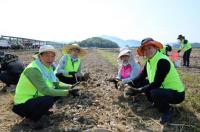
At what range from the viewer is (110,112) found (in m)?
6.81

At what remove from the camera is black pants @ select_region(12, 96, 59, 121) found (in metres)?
5.88

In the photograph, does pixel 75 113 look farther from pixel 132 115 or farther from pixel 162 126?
pixel 162 126

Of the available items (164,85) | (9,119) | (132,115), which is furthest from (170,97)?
(9,119)

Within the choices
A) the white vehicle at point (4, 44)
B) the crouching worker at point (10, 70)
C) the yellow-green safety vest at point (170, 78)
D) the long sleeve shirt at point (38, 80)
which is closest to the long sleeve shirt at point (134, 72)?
the yellow-green safety vest at point (170, 78)

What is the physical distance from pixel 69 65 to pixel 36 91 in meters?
2.52

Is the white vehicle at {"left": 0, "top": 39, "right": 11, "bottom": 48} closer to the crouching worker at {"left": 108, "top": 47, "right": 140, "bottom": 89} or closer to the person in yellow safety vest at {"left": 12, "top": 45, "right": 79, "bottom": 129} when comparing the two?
the crouching worker at {"left": 108, "top": 47, "right": 140, "bottom": 89}

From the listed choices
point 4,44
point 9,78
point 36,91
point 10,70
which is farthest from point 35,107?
point 4,44

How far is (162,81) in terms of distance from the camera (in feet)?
20.2

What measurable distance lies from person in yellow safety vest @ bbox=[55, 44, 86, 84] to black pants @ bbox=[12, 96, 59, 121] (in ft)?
7.74

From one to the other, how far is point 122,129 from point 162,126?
72cm

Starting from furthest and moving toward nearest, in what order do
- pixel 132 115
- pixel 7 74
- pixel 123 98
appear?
pixel 7 74, pixel 123 98, pixel 132 115

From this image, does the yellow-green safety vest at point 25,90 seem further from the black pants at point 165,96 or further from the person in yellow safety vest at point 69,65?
the person in yellow safety vest at point 69,65

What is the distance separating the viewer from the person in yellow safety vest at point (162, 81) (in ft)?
19.9

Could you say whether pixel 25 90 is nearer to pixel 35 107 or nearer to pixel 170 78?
pixel 35 107
